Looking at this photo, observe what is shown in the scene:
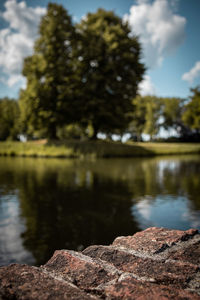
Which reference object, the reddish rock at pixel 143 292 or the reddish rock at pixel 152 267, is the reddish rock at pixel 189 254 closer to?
the reddish rock at pixel 152 267

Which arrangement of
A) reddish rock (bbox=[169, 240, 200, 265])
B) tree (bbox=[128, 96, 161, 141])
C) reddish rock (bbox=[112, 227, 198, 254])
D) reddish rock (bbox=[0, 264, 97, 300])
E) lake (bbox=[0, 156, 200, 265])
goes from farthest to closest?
tree (bbox=[128, 96, 161, 141]), lake (bbox=[0, 156, 200, 265]), reddish rock (bbox=[112, 227, 198, 254]), reddish rock (bbox=[169, 240, 200, 265]), reddish rock (bbox=[0, 264, 97, 300])

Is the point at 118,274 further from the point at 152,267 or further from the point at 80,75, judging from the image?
the point at 80,75

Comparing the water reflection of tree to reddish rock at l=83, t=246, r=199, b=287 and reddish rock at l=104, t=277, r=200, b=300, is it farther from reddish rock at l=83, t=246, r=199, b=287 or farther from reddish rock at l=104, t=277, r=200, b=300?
reddish rock at l=104, t=277, r=200, b=300

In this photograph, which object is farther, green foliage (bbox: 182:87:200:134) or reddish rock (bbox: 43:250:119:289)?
green foliage (bbox: 182:87:200:134)

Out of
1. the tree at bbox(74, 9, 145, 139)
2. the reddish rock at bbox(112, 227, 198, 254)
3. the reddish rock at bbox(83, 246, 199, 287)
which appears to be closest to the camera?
the reddish rock at bbox(83, 246, 199, 287)

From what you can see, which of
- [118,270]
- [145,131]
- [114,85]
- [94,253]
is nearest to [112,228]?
[94,253]

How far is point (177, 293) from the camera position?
1.32 m

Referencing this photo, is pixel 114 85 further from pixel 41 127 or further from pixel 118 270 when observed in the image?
pixel 118 270

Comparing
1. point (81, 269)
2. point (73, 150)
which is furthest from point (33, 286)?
point (73, 150)

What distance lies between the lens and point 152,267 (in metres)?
1.65

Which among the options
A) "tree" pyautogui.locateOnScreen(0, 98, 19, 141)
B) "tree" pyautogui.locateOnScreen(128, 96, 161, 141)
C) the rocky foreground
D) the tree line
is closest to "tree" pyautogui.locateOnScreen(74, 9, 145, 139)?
the tree line

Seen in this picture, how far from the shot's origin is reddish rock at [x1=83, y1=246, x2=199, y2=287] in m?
1.50

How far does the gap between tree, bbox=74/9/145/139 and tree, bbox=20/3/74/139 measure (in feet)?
5.56

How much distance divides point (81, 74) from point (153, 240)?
30.1m
